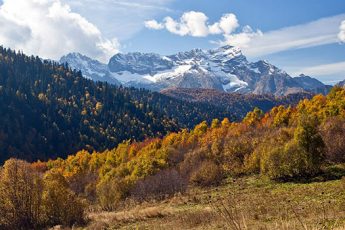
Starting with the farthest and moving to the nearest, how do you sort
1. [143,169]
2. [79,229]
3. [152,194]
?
[143,169]
[152,194]
[79,229]

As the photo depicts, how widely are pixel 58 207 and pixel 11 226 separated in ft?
15.4

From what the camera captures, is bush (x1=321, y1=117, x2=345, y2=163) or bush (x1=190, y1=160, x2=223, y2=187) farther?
bush (x1=190, y1=160, x2=223, y2=187)

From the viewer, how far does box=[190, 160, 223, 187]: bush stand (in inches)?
2562

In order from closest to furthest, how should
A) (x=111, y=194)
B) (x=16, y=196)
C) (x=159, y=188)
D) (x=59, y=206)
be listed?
(x=16, y=196)
(x=59, y=206)
(x=111, y=194)
(x=159, y=188)

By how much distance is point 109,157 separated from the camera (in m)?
139

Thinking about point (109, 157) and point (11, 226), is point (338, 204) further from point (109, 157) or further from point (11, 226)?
point (109, 157)

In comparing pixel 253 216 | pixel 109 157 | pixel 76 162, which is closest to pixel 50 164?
pixel 76 162

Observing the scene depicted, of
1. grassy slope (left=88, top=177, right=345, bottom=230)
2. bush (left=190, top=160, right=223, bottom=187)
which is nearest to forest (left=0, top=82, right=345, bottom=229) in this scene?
bush (left=190, top=160, right=223, bottom=187)

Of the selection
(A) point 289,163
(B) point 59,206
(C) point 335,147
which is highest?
(C) point 335,147

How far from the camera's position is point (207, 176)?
65.8 metres

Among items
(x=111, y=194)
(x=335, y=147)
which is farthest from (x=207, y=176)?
(x=335, y=147)

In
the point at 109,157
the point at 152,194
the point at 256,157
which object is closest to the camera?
the point at 152,194

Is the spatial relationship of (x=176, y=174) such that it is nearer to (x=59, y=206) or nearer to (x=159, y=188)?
(x=159, y=188)

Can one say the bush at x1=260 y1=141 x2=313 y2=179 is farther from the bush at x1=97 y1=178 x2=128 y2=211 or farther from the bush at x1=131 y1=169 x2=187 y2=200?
the bush at x1=97 y1=178 x2=128 y2=211
